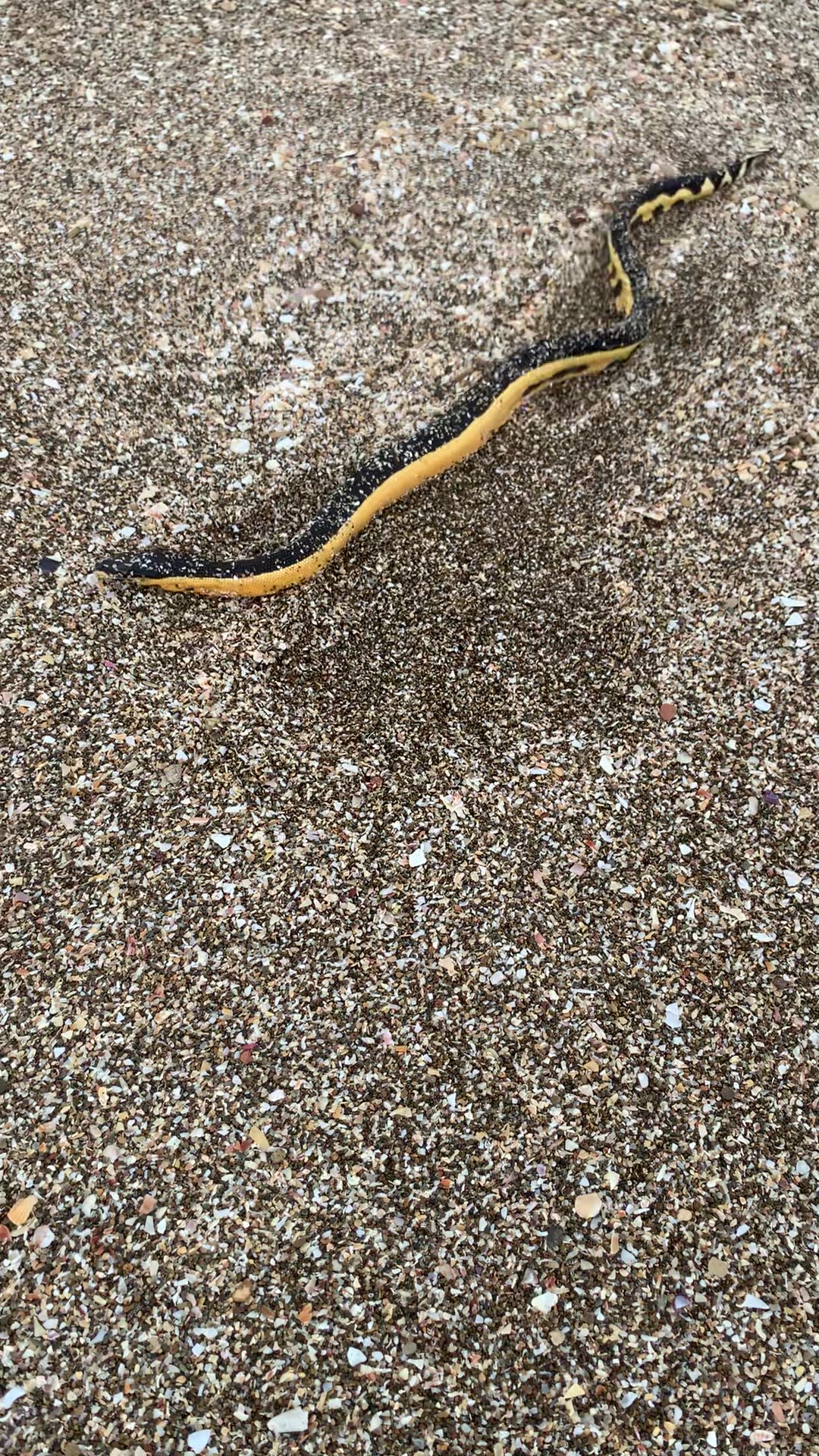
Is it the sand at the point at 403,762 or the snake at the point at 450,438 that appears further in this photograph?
the snake at the point at 450,438

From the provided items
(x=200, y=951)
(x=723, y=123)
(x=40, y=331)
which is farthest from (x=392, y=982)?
(x=723, y=123)

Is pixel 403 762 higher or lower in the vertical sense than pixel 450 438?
lower

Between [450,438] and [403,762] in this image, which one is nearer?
[403,762]

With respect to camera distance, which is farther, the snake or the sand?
the snake
